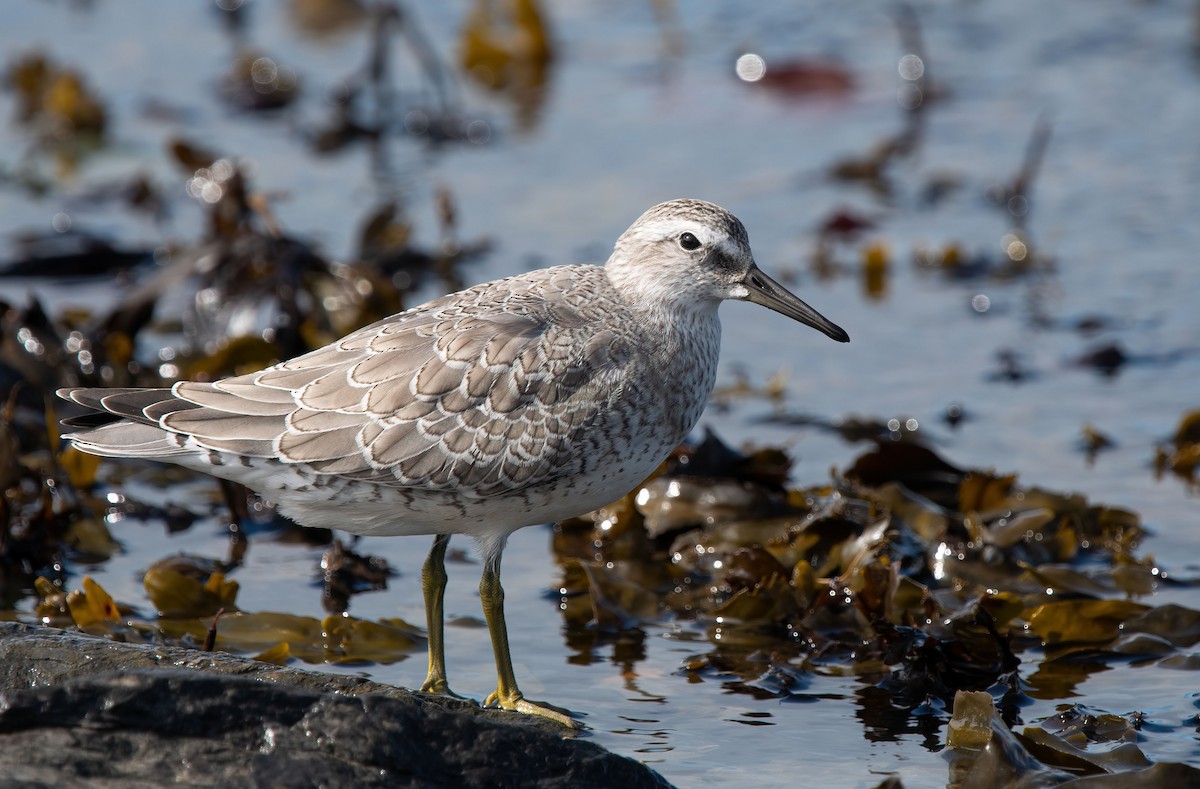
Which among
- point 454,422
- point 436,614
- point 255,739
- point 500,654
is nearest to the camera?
point 255,739

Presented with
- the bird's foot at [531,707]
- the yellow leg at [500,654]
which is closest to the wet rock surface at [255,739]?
the bird's foot at [531,707]

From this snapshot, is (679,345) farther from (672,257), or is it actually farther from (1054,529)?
(1054,529)

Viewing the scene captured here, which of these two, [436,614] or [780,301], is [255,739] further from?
[780,301]

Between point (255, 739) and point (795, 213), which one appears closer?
point (255, 739)

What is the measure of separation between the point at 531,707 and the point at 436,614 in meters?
0.55

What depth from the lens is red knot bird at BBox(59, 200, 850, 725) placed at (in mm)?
5598

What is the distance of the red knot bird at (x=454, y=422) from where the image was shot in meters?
5.60

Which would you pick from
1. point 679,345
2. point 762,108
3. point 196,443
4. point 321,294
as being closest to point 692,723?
point 679,345

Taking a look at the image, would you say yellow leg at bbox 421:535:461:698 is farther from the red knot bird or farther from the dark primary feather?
the dark primary feather

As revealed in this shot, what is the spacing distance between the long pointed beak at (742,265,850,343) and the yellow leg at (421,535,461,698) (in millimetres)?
1514

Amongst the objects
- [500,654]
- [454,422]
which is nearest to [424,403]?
[454,422]

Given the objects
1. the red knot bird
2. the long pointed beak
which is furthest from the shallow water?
the long pointed beak

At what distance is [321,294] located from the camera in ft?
30.7

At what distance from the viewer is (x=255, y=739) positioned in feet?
14.8
